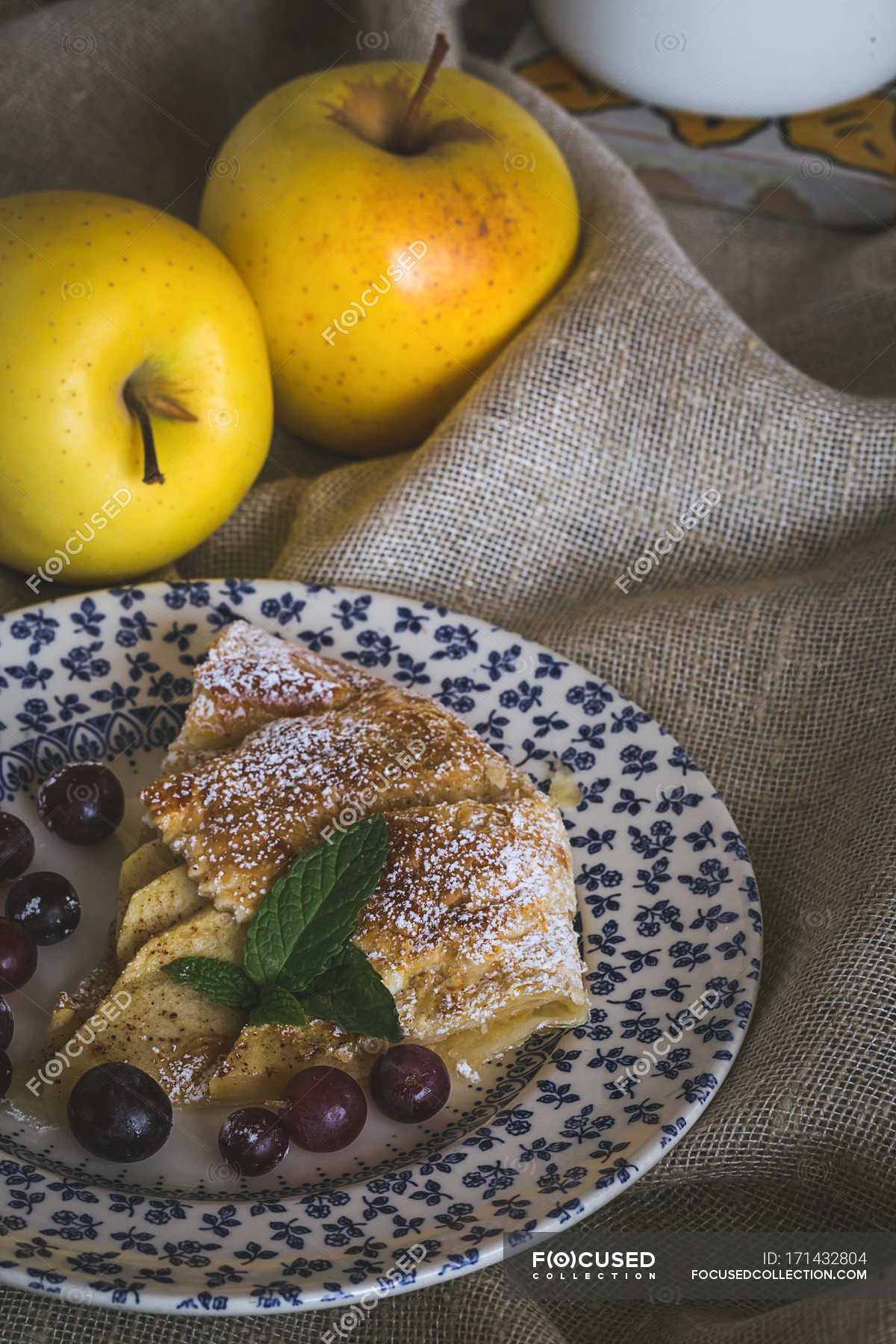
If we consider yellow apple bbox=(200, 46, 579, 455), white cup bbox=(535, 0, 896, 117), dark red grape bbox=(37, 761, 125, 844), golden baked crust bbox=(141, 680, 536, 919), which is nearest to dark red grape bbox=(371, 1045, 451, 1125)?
golden baked crust bbox=(141, 680, 536, 919)

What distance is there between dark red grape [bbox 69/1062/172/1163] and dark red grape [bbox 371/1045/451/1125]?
250 mm

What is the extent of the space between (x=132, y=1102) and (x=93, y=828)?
1.57ft

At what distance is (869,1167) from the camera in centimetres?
139

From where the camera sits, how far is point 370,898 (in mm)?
1458

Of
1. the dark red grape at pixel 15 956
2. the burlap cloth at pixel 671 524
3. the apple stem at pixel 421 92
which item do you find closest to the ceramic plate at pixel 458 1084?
the dark red grape at pixel 15 956

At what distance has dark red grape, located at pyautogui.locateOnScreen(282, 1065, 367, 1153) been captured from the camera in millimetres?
1356

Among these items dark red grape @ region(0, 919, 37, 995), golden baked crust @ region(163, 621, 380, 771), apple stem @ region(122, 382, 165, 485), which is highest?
apple stem @ region(122, 382, 165, 485)

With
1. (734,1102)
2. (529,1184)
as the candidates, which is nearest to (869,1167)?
(734,1102)

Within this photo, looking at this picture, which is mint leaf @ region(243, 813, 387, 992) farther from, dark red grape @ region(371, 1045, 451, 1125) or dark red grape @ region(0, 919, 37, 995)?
dark red grape @ region(0, 919, 37, 995)

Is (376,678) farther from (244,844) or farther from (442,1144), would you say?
(442,1144)

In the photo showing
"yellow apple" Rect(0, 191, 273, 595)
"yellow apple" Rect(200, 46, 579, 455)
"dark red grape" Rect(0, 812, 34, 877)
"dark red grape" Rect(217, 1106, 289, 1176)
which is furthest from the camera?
"yellow apple" Rect(200, 46, 579, 455)

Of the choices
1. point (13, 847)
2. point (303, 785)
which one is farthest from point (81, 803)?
point (303, 785)

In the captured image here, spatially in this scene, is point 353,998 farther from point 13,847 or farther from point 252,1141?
point 13,847

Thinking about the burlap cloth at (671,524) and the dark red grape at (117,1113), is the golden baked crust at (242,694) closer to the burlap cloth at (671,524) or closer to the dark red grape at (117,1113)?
the burlap cloth at (671,524)
